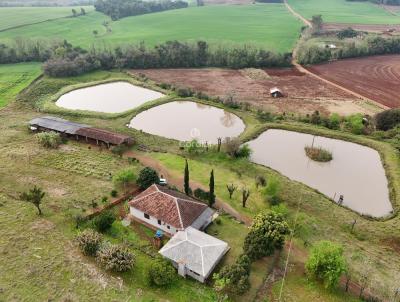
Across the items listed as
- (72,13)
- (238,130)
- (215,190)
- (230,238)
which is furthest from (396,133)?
(72,13)

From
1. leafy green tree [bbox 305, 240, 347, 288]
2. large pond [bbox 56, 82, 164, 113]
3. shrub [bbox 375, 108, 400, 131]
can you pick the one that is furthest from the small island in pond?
large pond [bbox 56, 82, 164, 113]

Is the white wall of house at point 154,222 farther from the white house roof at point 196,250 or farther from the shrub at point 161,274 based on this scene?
the shrub at point 161,274

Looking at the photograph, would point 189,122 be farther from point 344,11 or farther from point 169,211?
point 344,11

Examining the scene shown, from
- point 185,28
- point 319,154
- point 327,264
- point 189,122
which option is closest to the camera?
point 327,264

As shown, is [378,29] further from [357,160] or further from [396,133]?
[357,160]

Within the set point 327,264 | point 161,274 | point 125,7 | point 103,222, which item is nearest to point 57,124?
point 103,222

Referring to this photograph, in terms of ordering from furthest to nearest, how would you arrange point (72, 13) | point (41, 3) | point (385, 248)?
point (41, 3), point (72, 13), point (385, 248)
